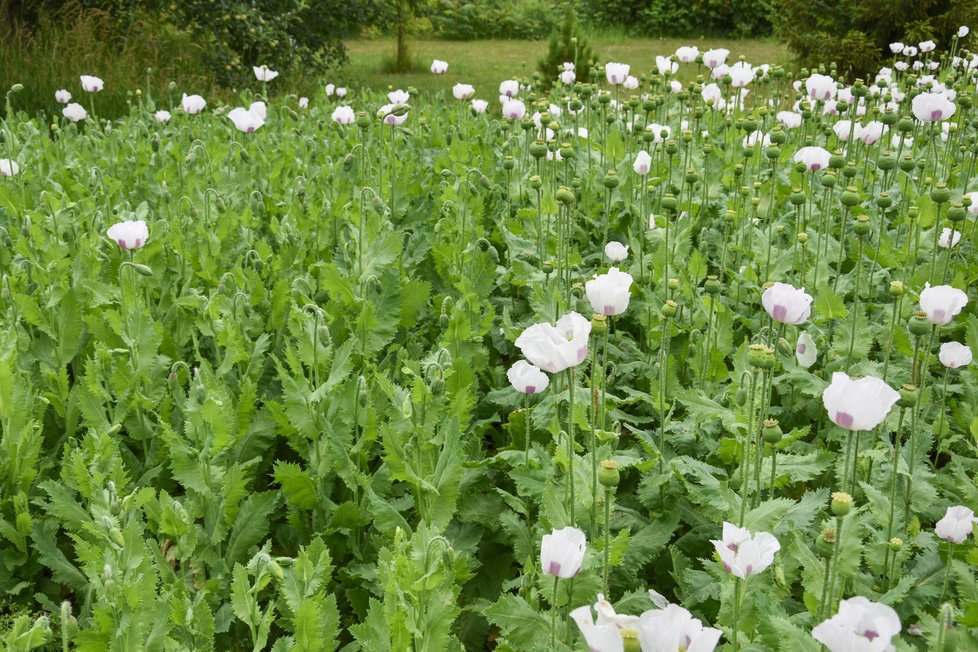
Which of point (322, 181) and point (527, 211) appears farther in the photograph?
point (322, 181)

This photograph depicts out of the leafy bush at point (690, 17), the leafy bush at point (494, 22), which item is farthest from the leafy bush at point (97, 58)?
the leafy bush at point (690, 17)

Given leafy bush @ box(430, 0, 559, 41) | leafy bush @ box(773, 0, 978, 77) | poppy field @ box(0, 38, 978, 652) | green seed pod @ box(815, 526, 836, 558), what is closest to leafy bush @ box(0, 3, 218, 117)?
poppy field @ box(0, 38, 978, 652)

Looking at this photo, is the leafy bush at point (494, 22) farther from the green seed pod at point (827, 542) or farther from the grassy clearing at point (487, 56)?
the green seed pod at point (827, 542)

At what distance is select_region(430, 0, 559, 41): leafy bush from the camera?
75.5 ft

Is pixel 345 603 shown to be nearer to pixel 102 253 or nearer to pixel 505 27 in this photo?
pixel 102 253

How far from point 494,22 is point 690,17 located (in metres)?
5.04

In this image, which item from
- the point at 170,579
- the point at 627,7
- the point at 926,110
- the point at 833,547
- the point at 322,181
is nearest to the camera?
the point at 833,547

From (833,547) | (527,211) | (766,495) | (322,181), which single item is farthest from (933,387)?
(322,181)

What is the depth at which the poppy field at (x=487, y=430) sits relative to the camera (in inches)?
69.1

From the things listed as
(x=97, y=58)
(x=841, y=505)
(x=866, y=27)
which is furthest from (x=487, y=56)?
(x=841, y=505)

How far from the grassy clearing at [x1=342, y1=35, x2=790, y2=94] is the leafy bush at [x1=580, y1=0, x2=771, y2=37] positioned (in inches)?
19.7

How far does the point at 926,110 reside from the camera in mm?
3295

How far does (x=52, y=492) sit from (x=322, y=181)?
243 centimetres

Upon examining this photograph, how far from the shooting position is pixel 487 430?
2898mm
